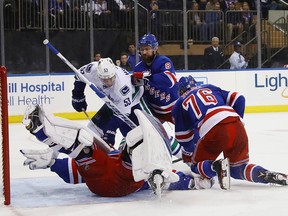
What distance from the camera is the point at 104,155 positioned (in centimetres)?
461

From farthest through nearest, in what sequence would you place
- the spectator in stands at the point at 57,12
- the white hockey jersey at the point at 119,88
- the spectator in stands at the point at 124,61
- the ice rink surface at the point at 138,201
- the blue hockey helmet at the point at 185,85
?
the spectator in stands at the point at 124,61 < the spectator in stands at the point at 57,12 < the white hockey jersey at the point at 119,88 < the blue hockey helmet at the point at 185,85 < the ice rink surface at the point at 138,201

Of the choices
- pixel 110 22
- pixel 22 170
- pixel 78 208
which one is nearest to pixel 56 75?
pixel 110 22

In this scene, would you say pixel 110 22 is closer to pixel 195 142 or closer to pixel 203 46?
pixel 203 46

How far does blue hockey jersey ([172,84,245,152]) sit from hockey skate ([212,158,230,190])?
0.28 m

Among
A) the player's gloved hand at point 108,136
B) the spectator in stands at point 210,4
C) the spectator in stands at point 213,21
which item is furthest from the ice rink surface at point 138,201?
the spectator in stands at point 210,4

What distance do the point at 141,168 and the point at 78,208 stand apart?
44 centimetres

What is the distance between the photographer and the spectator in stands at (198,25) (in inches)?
482

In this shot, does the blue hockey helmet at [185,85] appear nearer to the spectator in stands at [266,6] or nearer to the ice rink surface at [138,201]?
the ice rink surface at [138,201]

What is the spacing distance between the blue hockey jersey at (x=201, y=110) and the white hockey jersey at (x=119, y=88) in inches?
26.5

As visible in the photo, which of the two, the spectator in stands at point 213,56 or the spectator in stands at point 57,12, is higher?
the spectator in stands at point 57,12

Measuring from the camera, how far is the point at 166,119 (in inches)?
242

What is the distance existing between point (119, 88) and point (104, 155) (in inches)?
39.1

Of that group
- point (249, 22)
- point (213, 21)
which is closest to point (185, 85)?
point (213, 21)

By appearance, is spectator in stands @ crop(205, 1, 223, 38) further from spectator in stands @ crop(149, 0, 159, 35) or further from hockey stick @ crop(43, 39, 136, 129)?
hockey stick @ crop(43, 39, 136, 129)
